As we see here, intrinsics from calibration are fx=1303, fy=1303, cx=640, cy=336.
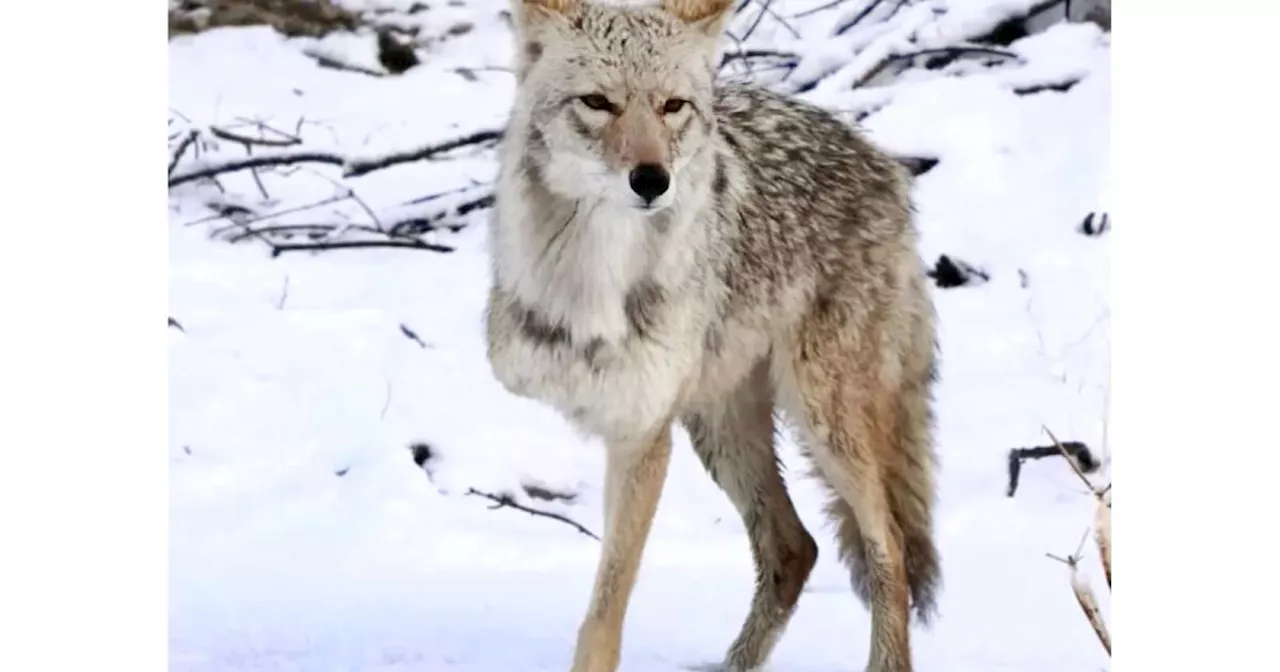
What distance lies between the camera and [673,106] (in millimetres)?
1928

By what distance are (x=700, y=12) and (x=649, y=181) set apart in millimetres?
361

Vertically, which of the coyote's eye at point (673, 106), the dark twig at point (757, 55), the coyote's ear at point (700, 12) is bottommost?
the coyote's eye at point (673, 106)

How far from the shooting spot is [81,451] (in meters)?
2.14

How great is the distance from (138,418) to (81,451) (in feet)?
0.34

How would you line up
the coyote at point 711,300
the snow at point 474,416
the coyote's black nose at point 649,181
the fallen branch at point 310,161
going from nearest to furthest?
the coyote's black nose at point 649,181 → the coyote at point 711,300 → the snow at point 474,416 → the fallen branch at point 310,161

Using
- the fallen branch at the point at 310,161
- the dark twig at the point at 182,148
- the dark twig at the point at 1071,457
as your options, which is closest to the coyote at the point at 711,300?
the dark twig at the point at 1071,457

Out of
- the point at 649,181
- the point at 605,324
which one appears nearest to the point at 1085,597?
the point at 605,324

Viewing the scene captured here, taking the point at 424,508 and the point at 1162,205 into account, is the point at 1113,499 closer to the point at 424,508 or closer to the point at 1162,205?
the point at 1162,205

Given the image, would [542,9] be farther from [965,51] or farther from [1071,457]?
[1071,457]

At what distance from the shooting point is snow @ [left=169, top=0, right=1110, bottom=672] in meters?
2.16

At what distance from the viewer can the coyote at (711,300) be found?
6.38 feet

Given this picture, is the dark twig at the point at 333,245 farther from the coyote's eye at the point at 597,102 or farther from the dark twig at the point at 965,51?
the dark twig at the point at 965,51

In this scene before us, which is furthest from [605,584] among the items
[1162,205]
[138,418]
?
[1162,205]

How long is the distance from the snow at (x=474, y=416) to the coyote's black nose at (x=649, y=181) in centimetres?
43
